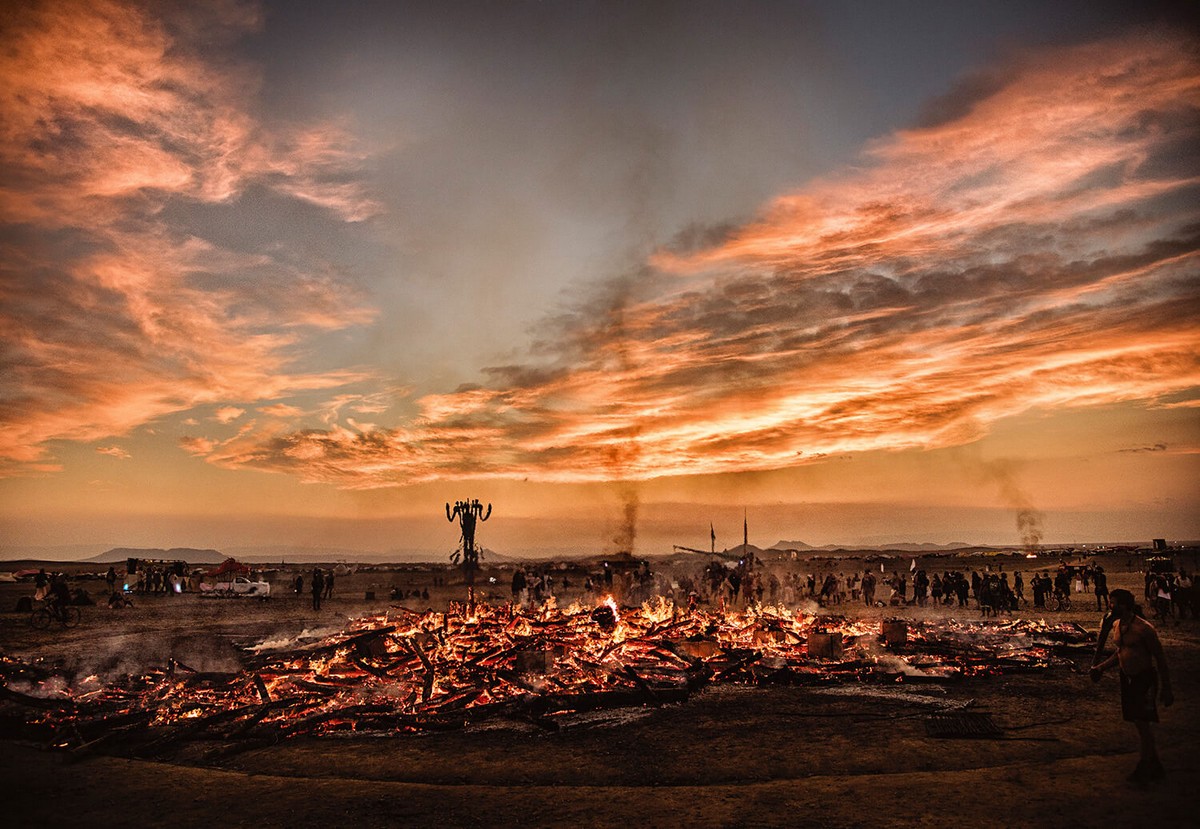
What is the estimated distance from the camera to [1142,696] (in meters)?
8.55

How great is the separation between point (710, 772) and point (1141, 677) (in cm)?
585

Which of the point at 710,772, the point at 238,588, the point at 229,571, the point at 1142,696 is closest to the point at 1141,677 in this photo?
the point at 1142,696

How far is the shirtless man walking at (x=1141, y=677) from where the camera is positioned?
8430 millimetres

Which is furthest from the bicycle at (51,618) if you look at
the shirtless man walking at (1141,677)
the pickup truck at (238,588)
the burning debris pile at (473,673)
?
the shirtless man walking at (1141,677)

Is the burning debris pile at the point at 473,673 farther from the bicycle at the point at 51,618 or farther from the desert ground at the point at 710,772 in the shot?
the bicycle at the point at 51,618

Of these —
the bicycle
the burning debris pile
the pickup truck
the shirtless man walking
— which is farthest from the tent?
the shirtless man walking

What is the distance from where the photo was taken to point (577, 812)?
8.50 m

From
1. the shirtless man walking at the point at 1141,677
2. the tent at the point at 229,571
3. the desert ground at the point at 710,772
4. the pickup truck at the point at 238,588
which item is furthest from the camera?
the tent at the point at 229,571

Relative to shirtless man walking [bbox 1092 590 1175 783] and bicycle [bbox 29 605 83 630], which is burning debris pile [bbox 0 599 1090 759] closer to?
shirtless man walking [bbox 1092 590 1175 783]

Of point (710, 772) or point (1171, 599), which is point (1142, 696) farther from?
point (1171, 599)

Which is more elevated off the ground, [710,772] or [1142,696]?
[1142,696]

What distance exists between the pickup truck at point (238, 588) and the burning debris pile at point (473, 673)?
94.2ft

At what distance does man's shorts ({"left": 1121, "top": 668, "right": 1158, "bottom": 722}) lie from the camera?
8500 mm

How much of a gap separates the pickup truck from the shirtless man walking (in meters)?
49.9
